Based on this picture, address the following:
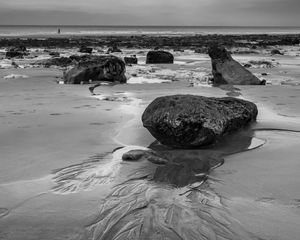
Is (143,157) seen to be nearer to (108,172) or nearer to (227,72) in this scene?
(108,172)

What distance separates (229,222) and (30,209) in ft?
5.47

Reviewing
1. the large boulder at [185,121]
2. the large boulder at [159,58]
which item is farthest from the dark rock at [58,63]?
the large boulder at [185,121]

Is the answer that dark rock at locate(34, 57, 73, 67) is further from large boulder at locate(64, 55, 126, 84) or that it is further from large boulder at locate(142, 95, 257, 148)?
large boulder at locate(142, 95, 257, 148)

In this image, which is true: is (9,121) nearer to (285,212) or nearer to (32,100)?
(32,100)

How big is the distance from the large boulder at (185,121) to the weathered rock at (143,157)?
42 cm

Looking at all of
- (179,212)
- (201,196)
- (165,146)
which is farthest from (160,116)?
(179,212)

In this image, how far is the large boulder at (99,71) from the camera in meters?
11.8

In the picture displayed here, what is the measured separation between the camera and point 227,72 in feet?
39.8

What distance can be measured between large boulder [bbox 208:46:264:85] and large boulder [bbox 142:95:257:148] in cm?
611

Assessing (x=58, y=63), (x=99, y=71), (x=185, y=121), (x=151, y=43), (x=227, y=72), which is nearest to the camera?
(x=185, y=121)

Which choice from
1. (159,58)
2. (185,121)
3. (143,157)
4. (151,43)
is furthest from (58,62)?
(151,43)

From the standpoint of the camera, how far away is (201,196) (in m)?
3.85

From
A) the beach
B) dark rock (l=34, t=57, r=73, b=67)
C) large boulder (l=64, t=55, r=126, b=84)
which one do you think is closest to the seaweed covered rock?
dark rock (l=34, t=57, r=73, b=67)

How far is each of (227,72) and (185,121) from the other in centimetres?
729
